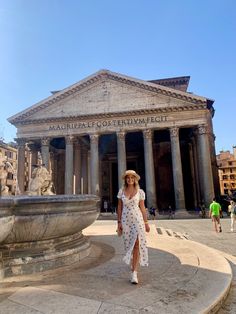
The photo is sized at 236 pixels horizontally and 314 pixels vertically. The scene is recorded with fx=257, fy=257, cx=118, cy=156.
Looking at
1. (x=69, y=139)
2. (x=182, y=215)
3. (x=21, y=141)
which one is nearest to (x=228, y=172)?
(x=182, y=215)

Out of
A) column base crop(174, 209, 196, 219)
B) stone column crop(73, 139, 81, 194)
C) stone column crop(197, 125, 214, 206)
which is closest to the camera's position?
column base crop(174, 209, 196, 219)

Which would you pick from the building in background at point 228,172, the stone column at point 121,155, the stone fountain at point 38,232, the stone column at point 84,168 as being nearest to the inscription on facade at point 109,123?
the stone column at point 121,155

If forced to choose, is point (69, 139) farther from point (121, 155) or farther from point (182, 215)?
point (182, 215)

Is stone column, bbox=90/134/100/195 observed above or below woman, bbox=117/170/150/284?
above

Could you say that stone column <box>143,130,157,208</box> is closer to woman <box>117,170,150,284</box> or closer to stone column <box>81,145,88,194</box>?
stone column <box>81,145,88,194</box>

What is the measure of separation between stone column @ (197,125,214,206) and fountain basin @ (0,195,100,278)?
19.8 m

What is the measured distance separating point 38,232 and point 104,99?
2278 cm

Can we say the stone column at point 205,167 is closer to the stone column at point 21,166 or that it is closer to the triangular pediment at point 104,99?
the triangular pediment at point 104,99

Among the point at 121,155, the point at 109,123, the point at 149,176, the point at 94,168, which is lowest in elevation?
the point at 149,176

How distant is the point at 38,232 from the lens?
3414 millimetres

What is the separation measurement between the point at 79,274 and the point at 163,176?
93.3 ft

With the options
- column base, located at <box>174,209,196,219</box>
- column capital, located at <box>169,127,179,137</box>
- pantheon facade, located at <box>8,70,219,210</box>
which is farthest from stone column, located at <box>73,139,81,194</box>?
column base, located at <box>174,209,196,219</box>

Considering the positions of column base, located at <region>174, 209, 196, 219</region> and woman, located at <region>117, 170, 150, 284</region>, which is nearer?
woman, located at <region>117, 170, 150, 284</region>

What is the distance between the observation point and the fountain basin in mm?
3209
